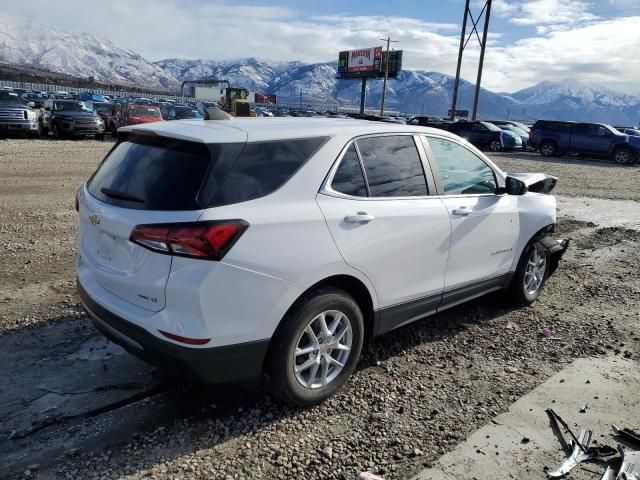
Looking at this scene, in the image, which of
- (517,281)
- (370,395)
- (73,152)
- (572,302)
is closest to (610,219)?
(572,302)

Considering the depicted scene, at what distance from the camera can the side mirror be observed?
452 centimetres

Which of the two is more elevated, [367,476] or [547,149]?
[547,149]

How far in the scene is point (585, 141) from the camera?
2389cm

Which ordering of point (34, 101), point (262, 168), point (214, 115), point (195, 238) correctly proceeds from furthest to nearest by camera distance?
point (34, 101), point (214, 115), point (262, 168), point (195, 238)

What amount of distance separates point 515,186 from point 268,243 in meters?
2.62

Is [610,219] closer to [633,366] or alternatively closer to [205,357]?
[633,366]

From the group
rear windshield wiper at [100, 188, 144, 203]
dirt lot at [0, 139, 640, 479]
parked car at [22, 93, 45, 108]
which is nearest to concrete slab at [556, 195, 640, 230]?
dirt lot at [0, 139, 640, 479]

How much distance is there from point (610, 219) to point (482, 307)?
617 cm

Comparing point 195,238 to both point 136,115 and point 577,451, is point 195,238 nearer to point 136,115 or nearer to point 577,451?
point 577,451

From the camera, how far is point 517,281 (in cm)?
495

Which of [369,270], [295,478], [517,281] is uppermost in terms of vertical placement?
[369,270]

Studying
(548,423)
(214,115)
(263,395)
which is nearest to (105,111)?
(214,115)

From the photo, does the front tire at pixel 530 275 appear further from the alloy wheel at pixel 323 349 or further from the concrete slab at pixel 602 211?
the concrete slab at pixel 602 211

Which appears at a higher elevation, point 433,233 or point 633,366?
point 433,233
